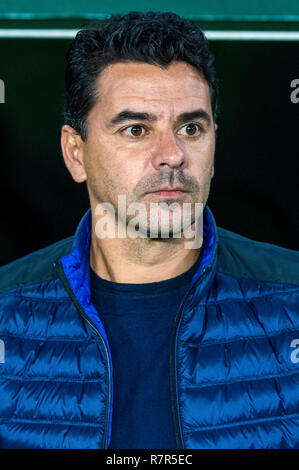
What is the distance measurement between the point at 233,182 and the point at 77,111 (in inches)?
28.9

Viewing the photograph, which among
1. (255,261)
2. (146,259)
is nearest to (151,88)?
(146,259)

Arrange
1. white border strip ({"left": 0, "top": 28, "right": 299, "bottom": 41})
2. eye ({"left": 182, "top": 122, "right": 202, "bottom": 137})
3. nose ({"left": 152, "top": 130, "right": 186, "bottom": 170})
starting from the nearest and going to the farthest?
1. nose ({"left": 152, "top": 130, "right": 186, "bottom": 170})
2. eye ({"left": 182, "top": 122, "right": 202, "bottom": 137})
3. white border strip ({"left": 0, "top": 28, "right": 299, "bottom": 41})

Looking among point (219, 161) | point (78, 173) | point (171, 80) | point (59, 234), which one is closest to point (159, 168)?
point (171, 80)

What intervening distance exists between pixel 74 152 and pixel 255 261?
69 centimetres

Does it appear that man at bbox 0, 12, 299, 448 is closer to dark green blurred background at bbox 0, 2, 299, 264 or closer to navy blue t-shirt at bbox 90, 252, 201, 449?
navy blue t-shirt at bbox 90, 252, 201, 449

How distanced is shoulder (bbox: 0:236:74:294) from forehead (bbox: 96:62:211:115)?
1.66 ft

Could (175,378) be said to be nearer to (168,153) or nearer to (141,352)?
(141,352)

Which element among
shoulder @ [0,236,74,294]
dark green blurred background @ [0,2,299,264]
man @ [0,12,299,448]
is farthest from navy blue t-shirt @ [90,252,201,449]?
dark green blurred background @ [0,2,299,264]

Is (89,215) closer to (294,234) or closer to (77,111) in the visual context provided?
(77,111)

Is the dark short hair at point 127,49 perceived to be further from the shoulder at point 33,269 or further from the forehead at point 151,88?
the shoulder at point 33,269

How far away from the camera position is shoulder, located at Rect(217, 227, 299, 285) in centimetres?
169

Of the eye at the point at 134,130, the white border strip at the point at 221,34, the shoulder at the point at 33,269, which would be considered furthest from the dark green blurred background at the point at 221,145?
the eye at the point at 134,130

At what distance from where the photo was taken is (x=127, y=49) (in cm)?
168

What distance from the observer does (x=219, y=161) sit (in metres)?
2.25
